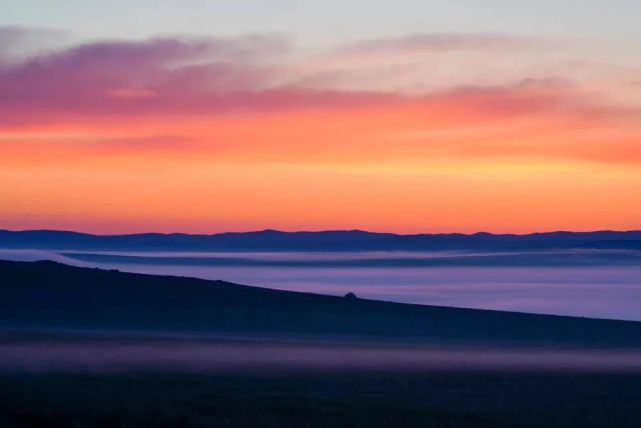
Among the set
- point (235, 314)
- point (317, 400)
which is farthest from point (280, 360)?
point (235, 314)

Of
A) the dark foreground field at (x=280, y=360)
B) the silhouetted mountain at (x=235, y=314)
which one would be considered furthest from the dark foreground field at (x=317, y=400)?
the silhouetted mountain at (x=235, y=314)

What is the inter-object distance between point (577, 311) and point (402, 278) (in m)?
30.8

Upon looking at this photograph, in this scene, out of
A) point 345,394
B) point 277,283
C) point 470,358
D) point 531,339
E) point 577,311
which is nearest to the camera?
point 345,394

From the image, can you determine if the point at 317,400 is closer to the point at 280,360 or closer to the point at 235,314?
the point at 280,360

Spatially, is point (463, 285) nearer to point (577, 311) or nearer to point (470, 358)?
point (577, 311)

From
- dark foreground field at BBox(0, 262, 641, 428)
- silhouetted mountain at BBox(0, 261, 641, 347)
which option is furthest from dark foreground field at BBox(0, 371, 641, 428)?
silhouetted mountain at BBox(0, 261, 641, 347)

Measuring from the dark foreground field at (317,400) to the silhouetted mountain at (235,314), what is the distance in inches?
692

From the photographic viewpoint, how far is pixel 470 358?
41.4m

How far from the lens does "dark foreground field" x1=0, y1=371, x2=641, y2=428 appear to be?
85.2 ft

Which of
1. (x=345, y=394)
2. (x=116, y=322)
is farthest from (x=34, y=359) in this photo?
(x=116, y=322)

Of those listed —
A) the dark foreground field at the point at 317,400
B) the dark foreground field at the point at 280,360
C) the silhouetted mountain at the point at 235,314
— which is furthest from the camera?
the silhouetted mountain at the point at 235,314

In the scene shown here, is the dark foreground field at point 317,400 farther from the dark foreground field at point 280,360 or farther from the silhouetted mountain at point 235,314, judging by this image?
the silhouetted mountain at point 235,314

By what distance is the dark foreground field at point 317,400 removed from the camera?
2597 cm

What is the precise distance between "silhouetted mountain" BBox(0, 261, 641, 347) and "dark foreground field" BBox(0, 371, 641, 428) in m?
17.6
